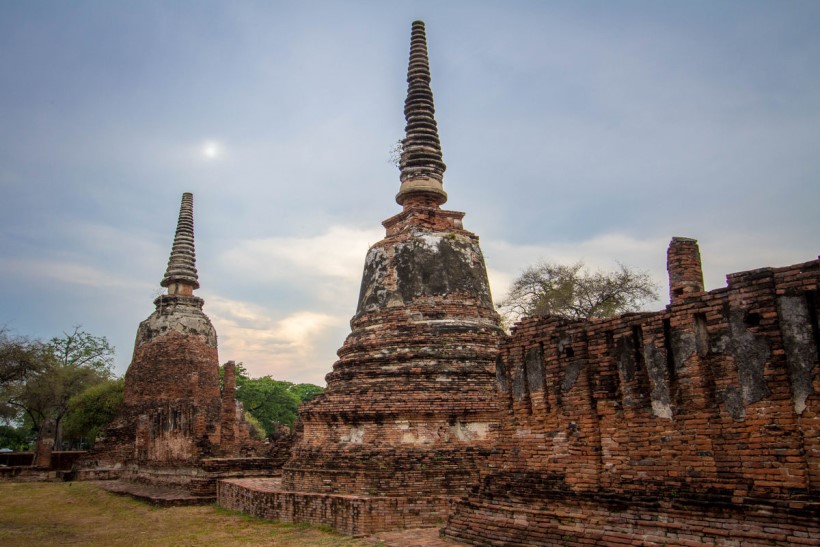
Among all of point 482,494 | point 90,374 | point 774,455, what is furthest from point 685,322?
point 90,374

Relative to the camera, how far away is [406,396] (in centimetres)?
1309

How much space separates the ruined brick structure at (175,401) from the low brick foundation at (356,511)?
26.6 feet

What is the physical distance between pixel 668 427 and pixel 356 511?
5627 millimetres

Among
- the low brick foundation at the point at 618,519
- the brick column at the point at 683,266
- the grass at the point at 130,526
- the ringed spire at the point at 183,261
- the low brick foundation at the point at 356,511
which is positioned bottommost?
the grass at the point at 130,526

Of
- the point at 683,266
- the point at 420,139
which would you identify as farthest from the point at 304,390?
the point at 683,266

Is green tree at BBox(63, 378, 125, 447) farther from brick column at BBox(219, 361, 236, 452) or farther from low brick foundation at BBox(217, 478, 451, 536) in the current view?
low brick foundation at BBox(217, 478, 451, 536)

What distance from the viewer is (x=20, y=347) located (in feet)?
87.6

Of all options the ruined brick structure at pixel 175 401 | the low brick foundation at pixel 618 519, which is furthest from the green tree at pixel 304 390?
the low brick foundation at pixel 618 519

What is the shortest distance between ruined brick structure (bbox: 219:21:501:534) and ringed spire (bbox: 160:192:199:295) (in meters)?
12.6

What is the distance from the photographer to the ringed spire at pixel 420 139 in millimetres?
16594

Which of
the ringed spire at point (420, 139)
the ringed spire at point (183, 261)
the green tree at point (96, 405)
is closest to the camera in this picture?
the ringed spire at point (420, 139)

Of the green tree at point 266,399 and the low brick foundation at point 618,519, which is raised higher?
the green tree at point 266,399

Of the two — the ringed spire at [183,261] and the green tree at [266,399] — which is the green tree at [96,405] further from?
the green tree at [266,399]

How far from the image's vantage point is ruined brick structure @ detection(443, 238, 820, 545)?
620 cm
